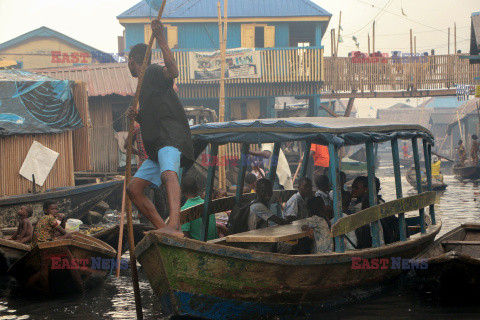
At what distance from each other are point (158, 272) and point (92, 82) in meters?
12.5

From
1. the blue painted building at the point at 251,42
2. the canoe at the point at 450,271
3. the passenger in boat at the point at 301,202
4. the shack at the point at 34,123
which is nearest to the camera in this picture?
the canoe at the point at 450,271

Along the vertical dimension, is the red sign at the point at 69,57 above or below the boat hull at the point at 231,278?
above

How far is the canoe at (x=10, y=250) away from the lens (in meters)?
8.72

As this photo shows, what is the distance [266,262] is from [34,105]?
896 cm

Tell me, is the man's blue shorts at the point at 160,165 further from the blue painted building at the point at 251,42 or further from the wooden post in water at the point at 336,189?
the blue painted building at the point at 251,42

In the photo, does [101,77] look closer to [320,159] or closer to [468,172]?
[320,159]

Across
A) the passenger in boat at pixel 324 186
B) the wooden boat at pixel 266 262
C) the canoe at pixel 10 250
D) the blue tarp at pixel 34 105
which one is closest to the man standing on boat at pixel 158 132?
the wooden boat at pixel 266 262

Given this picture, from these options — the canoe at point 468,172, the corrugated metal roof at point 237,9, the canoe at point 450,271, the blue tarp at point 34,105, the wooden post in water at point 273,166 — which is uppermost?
the corrugated metal roof at point 237,9

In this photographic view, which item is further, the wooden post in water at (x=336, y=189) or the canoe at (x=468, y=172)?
the canoe at (x=468, y=172)

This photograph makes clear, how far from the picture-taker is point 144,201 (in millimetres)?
5375

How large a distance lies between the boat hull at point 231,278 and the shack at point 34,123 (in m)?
7.47

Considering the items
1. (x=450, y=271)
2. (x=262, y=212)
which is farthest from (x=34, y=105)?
(x=450, y=271)

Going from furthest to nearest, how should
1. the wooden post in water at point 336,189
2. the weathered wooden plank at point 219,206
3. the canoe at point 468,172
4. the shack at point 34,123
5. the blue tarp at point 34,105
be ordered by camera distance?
1. the canoe at point 468,172
2. the blue tarp at point 34,105
3. the shack at point 34,123
4. the weathered wooden plank at point 219,206
5. the wooden post in water at point 336,189

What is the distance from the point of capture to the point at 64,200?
1296 centimetres
